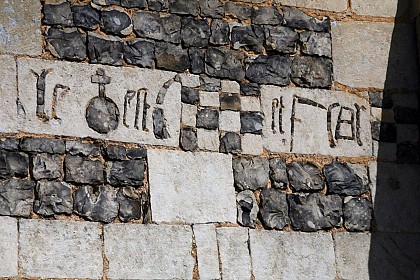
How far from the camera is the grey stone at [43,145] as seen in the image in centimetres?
533

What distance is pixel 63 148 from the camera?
5.40 metres

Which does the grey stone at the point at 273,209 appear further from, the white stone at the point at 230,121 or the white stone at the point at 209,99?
the white stone at the point at 209,99

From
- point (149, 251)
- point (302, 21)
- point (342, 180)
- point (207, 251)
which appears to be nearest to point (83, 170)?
point (149, 251)

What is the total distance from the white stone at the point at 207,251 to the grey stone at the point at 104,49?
38.0 inches

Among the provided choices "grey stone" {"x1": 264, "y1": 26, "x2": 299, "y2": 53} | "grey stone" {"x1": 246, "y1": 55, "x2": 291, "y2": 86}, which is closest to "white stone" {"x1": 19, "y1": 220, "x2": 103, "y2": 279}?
"grey stone" {"x1": 246, "y1": 55, "x2": 291, "y2": 86}

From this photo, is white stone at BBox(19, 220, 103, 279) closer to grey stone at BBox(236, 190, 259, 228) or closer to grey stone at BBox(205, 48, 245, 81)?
grey stone at BBox(236, 190, 259, 228)

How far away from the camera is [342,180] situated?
235 inches

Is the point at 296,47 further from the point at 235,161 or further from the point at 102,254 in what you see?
the point at 102,254

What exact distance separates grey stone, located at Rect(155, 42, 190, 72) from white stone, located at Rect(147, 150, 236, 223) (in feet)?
1.54

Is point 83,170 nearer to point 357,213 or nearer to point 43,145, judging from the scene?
point 43,145

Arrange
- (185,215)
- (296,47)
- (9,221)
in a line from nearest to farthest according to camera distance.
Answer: (9,221)
(185,215)
(296,47)

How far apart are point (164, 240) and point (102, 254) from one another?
1.10 feet

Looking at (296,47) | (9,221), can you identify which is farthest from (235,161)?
(9,221)

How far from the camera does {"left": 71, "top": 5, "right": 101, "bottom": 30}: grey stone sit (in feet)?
18.4
